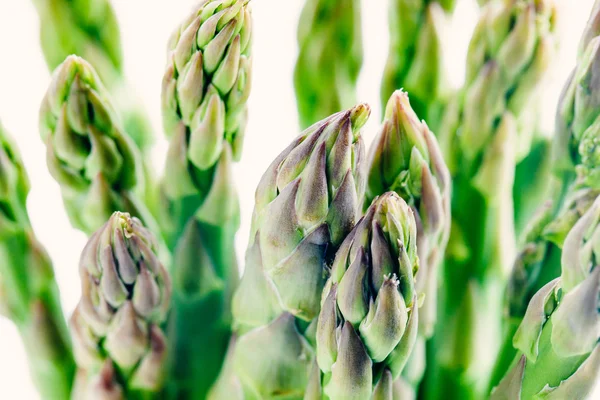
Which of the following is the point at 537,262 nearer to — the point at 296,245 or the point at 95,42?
the point at 296,245

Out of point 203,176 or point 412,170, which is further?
point 203,176

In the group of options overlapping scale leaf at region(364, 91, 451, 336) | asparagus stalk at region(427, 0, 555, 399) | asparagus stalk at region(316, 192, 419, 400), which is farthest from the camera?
asparagus stalk at region(427, 0, 555, 399)

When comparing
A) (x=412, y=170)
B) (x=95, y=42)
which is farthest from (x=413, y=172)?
(x=95, y=42)

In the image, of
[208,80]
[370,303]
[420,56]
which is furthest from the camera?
[420,56]

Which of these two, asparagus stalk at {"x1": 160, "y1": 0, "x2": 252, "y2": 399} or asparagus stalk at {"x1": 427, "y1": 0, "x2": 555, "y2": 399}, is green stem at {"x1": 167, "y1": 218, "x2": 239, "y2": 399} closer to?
asparagus stalk at {"x1": 160, "y1": 0, "x2": 252, "y2": 399}

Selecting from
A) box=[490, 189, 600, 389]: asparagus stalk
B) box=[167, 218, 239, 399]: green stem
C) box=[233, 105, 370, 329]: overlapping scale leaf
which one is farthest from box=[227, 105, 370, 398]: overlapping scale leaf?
box=[490, 189, 600, 389]: asparagus stalk

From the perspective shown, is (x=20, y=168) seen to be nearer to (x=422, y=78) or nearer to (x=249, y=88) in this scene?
(x=249, y=88)

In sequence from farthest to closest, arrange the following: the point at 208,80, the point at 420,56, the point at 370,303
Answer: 1. the point at 420,56
2. the point at 208,80
3. the point at 370,303

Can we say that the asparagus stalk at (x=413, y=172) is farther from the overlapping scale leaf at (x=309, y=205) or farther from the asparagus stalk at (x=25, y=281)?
the asparagus stalk at (x=25, y=281)
